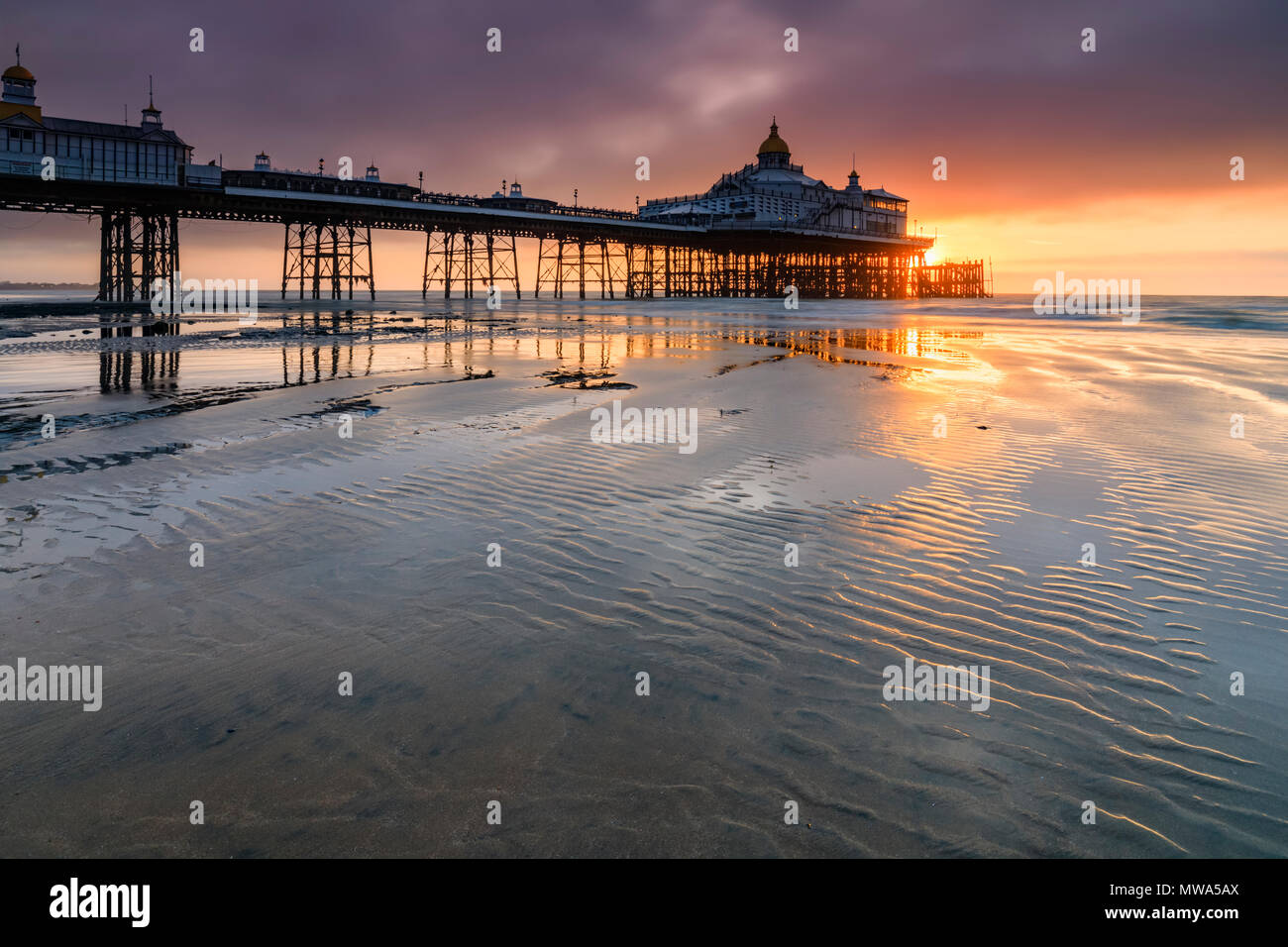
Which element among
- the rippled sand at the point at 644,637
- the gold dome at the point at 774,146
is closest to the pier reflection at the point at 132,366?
the rippled sand at the point at 644,637

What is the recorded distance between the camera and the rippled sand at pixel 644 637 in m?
2.73

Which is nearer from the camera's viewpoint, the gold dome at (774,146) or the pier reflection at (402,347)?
the pier reflection at (402,347)

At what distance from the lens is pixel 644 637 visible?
4.22 meters

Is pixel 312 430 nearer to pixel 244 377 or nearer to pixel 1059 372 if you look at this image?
pixel 244 377

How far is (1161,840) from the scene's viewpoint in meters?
2.61

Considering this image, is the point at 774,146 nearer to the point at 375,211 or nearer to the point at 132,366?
the point at 375,211

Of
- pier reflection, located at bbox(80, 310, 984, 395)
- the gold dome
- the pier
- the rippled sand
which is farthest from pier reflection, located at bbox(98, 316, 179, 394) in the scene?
the gold dome

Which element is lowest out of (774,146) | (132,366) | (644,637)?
(644,637)

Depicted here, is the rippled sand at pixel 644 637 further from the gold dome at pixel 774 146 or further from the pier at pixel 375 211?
the gold dome at pixel 774 146

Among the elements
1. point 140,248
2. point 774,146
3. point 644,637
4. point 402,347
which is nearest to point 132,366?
point 402,347

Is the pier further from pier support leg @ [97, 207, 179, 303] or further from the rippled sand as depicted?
the rippled sand

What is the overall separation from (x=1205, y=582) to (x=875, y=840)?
3.82m
